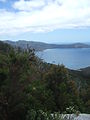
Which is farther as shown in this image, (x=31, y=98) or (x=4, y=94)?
(x=31, y=98)

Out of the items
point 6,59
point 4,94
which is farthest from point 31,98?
point 6,59

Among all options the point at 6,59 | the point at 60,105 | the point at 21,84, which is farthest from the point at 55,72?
the point at 21,84

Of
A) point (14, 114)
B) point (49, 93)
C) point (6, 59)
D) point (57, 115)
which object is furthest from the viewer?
point (49, 93)

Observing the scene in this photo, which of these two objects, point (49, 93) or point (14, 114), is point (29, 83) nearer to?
point (14, 114)

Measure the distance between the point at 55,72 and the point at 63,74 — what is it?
0.59 meters

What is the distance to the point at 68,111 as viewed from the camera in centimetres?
955

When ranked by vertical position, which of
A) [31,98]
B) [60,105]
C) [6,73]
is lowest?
[60,105]

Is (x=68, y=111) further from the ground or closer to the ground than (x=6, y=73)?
closer to the ground

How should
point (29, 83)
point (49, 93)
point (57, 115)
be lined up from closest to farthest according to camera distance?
1. point (57, 115)
2. point (29, 83)
3. point (49, 93)

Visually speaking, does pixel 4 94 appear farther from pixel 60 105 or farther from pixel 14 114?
pixel 60 105

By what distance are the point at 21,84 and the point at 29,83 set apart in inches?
24.8

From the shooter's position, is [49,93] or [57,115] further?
[49,93]

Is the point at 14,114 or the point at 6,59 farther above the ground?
the point at 6,59

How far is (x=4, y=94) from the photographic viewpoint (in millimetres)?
9625
